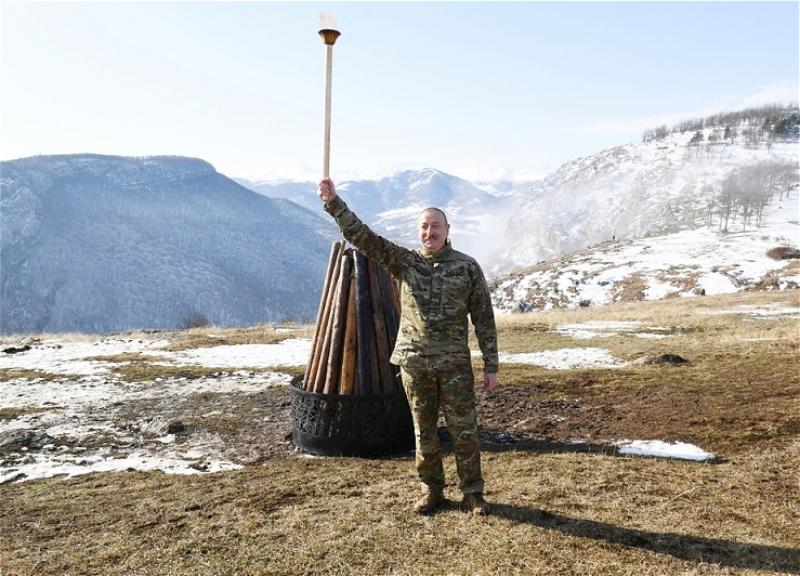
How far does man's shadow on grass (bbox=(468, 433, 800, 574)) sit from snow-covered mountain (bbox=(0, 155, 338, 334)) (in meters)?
81.3

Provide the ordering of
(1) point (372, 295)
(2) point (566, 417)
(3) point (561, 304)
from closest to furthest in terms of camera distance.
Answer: (1) point (372, 295)
(2) point (566, 417)
(3) point (561, 304)

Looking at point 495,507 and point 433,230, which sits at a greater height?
point 433,230

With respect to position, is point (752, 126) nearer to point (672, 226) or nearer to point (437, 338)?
point (672, 226)

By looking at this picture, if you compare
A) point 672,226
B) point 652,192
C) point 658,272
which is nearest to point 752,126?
point 652,192

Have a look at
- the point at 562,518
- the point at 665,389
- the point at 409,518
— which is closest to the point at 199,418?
the point at 409,518

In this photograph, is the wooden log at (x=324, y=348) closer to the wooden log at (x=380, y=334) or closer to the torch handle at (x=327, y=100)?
the wooden log at (x=380, y=334)

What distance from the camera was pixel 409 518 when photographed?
13.4 feet

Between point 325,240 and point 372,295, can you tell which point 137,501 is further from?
point 325,240

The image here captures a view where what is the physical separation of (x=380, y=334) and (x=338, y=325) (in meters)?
0.50

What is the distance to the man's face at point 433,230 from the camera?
4.17 metres

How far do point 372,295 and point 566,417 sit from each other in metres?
3.09

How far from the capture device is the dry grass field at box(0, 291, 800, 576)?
11.4 ft

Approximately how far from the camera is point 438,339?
13.6 feet

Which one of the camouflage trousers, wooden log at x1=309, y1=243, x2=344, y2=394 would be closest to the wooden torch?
the camouflage trousers
